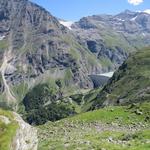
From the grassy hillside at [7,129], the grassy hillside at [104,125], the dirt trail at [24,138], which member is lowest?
the grassy hillside at [104,125]

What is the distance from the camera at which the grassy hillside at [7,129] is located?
32.6 meters

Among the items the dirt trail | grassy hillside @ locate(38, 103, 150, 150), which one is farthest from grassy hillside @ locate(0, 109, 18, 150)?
grassy hillside @ locate(38, 103, 150, 150)

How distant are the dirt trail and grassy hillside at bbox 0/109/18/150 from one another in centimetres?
58

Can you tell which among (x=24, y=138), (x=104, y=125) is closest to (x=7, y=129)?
(x=24, y=138)

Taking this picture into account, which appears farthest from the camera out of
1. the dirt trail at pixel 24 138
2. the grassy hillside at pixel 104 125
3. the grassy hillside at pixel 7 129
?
the grassy hillside at pixel 104 125

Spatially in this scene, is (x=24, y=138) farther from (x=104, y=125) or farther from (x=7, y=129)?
(x=104, y=125)

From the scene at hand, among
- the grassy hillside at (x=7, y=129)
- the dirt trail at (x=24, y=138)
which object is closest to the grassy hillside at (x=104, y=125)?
the dirt trail at (x=24, y=138)

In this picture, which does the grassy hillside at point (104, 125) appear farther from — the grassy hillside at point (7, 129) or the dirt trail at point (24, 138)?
the grassy hillside at point (7, 129)

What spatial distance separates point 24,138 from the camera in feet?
127

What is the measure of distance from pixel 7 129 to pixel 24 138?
3.62 metres

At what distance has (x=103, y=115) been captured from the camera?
87375 millimetres

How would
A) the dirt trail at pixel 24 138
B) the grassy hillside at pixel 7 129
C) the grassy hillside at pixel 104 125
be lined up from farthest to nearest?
1. the grassy hillside at pixel 104 125
2. the dirt trail at pixel 24 138
3. the grassy hillside at pixel 7 129

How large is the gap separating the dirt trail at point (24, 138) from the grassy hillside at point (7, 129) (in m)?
0.58

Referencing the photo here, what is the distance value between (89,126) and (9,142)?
1874 inches
